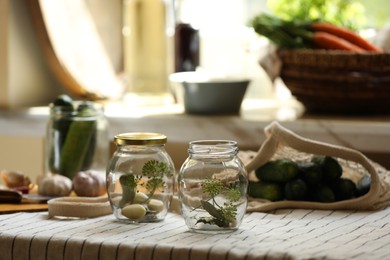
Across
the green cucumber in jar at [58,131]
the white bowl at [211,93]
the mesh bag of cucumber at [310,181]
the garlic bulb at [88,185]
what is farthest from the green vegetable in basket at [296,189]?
the white bowl at [211,93]

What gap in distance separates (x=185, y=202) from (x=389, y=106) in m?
0.97

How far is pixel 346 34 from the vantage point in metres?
2.10

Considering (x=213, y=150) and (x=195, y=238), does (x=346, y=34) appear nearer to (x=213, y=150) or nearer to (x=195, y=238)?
(x=213, y=150)

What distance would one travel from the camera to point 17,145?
7.39ft

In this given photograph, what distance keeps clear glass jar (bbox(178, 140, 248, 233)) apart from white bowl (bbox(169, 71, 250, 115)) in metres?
0.84

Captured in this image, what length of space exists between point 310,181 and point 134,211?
284 mm

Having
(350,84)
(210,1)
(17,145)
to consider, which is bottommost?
(17,145)

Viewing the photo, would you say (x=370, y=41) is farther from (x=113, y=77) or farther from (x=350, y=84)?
(x=113, y=77)

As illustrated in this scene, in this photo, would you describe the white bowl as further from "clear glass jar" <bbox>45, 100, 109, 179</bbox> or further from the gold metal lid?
the gold metal lid

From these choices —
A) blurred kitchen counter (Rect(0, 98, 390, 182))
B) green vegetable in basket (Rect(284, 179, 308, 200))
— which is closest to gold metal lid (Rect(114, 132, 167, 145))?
green vegetable in basket (Rect(284, 179, 308, 200))

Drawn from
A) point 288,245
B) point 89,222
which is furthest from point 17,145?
point 288,245

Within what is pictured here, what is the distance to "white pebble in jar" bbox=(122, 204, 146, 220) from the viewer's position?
1.26 metres

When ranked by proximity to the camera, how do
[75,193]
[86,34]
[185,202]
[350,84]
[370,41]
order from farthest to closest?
1. [86,34]
2. [370,41]
3. [350,84]
4. [75,193]
5. [185,202]

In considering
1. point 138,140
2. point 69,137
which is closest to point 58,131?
point 69,137
